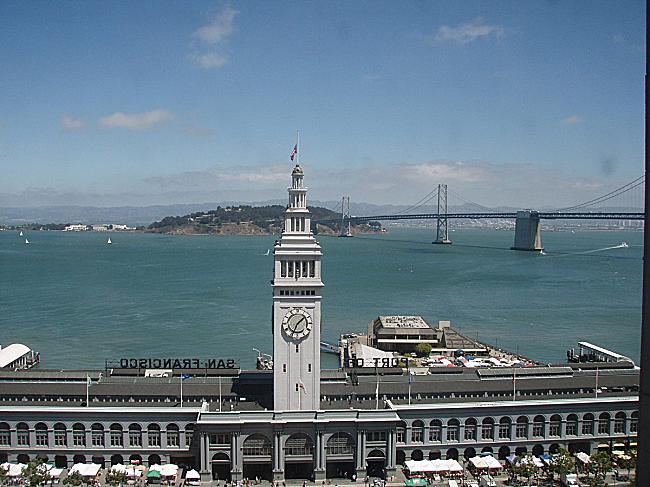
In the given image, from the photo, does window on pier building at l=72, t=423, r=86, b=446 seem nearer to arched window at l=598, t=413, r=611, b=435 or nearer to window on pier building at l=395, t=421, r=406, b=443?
window on pier building at l=395, t=421, r=406, b=443

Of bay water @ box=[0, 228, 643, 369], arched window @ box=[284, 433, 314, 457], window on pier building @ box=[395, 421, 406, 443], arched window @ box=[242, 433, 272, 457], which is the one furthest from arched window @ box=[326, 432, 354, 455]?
bay water @ box=[0, 228, 643, 369]

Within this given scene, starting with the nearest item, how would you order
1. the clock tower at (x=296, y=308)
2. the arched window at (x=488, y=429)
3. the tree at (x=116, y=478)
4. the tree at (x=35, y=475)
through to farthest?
the tree at (x=35, y=475), the tree at (x=116, y=478), the clock tower at (x=296, y=308), the arched window at (x=488, y=429)

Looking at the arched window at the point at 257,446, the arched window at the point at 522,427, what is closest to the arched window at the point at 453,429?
the arched window at the point at 522,427

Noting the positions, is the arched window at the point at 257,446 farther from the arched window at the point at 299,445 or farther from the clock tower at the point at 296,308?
the clock tower at the point at 296,308

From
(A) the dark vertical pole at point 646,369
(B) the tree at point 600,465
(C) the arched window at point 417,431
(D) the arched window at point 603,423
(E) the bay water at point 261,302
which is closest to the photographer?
(A) the dark vertical pole at point 646,369

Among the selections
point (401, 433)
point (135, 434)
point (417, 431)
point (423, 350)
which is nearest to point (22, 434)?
point (135, 434)

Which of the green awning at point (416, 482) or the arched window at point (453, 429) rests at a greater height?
the arched window at point (453, 429)

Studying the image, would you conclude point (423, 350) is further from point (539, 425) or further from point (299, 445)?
point (299, 445)
